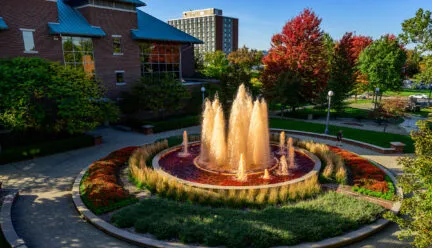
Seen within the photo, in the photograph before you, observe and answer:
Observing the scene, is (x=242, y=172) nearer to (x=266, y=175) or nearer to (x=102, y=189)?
(x=266, y=175)

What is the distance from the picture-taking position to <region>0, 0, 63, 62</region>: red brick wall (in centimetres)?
2209

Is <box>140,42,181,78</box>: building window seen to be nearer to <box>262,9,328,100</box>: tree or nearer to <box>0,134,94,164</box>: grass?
<box>262,9,328,100</box>: tree

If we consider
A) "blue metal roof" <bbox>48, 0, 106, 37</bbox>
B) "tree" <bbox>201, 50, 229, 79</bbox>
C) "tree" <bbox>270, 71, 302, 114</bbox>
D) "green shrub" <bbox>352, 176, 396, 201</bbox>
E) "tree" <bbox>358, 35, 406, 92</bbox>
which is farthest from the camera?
"tree" <bbox>201, 50, 229, 79</bbox>

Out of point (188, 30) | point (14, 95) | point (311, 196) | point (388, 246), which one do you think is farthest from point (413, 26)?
point (188, 30)

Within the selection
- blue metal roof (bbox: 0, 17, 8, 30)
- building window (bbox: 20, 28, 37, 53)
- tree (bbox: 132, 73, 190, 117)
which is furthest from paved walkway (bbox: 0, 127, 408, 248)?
blue metal roof (bbox: 0, 17, 8, 30)

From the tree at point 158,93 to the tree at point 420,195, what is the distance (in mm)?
22204

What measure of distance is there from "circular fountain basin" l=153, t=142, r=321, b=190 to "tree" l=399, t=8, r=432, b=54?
36.8ft

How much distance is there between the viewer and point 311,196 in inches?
455

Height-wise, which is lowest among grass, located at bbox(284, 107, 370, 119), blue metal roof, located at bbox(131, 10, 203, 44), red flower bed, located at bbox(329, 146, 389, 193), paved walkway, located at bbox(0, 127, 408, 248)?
paved walkway, located at bbox(0, 127, 408, 248)

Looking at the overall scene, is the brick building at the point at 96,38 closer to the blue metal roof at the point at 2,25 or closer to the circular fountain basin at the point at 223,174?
the blue metal roof at the point at 2,25

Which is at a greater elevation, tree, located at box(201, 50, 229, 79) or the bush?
tree, located at box(201, 50, 229, 79)

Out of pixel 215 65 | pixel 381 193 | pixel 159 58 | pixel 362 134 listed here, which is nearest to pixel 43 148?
pixel 159 58

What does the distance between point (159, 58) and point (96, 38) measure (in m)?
7.30

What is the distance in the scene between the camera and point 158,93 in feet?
87.8
